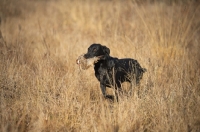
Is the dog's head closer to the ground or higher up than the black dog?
higher up

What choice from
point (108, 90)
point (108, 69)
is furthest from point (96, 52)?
point (108, 90)

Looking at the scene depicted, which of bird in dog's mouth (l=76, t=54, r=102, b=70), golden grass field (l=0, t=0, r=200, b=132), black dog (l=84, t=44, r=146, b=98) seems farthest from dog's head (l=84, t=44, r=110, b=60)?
golden grass field (l=0, t=0, r=200, b=132)

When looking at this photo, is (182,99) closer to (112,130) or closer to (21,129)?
(112,130)

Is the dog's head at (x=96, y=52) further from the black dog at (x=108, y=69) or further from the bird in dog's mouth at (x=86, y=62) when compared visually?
the bird in dog's mouth at (x=86, y=62)

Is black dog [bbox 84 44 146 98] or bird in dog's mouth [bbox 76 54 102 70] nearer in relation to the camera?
bird in dog's mouth [bbox 76 54 102 70]

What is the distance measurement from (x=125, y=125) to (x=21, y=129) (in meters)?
1.33

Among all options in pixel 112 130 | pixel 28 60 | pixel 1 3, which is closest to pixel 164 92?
pixel 112 130

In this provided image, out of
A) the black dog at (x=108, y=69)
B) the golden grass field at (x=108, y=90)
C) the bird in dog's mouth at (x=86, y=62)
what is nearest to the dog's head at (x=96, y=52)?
the black dog at (x=108, y=69)

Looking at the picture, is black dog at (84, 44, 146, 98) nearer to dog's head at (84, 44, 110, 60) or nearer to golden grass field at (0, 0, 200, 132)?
dog's head at (84, 44, 110, 60)

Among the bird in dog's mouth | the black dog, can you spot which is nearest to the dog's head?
the black dog

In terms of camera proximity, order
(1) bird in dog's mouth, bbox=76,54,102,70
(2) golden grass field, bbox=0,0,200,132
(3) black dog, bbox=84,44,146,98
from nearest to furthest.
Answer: (2) golden grass field, bbox=0,0,200,132 < (1) bird in dog's mouth, bbox=76,54,102,70 < (3) black dog, bbox=84,44,146,98

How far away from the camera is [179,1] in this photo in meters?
6.50

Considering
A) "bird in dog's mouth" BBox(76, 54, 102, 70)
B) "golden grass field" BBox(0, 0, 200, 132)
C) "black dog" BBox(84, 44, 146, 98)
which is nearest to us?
"golden grass field" BBox(0, 0, 200, 132)

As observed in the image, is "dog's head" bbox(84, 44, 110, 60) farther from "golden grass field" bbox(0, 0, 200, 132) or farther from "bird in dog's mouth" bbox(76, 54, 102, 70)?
"golden grass field" bbox(0, 0, 200, 132)
